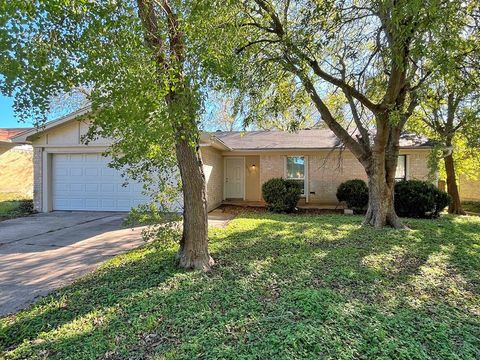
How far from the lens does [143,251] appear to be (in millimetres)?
6734

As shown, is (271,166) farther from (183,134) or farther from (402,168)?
(183,134)

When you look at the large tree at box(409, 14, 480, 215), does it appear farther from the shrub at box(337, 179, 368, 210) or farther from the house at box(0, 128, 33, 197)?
the house at box(0, 128, 33, 197)

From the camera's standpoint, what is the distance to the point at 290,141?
15.6 m

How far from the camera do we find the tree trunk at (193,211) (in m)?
5.20

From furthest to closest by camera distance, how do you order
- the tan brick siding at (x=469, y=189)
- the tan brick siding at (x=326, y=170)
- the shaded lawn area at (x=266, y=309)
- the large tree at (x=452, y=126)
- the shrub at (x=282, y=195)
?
1. the tan brick siding at (x=469, y=189)
2. the tan brick siding at (x=326, y=170)
3. the shrub at (x=282, y=195)
4. the large tree at (x=452, y=126)
5. the shaded lawn area at (x=266, y=309)

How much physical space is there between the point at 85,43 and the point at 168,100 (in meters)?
1.38

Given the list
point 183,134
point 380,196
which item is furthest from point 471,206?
point 183,134

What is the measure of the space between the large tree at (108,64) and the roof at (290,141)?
30.3 ft

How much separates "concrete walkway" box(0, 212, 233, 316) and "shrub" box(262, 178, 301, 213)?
2439mm

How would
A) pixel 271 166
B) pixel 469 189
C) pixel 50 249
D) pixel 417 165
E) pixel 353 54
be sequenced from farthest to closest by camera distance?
1. pixel 469 189
2. pixel 271 166
3. pixel 417 165
4. pixel 353 54
5. pixel 50 249

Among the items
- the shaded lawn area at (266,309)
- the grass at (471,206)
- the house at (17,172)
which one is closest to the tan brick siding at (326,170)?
the grass at (471,206)

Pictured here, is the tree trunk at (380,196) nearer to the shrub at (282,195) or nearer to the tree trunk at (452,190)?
the shrub at (282,195)

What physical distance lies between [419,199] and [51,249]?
12.2 metres

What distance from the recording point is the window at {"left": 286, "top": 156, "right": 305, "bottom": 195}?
608 inches
